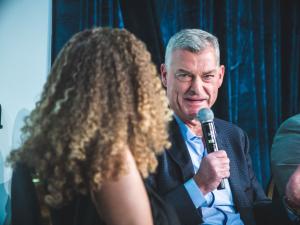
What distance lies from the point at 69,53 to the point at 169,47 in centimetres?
88

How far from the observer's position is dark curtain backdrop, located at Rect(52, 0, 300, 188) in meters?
2.57

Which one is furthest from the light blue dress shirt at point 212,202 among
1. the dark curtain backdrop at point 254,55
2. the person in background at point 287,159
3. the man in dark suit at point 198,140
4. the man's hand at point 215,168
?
the dark curtain backdrop at point 254,55

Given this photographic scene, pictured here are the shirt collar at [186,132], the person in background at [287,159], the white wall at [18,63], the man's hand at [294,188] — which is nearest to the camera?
the man's hand at [294,188]

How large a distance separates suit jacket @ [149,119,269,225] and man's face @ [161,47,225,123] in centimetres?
9

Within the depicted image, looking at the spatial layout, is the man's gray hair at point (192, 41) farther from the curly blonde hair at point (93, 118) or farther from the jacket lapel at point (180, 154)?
the curly blonde hair at point (93, 118)

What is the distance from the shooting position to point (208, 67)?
1.83 m

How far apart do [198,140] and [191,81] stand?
257 millimetres

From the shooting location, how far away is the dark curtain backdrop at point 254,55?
2570 mm

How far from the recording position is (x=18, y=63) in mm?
2127

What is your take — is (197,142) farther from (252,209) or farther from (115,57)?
(115,57)

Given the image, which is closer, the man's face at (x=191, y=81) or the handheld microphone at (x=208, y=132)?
the handheld microphone at (x=208, y=132)

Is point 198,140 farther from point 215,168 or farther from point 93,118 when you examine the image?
point 93,118

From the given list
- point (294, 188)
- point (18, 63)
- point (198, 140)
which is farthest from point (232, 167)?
point (18, 63)

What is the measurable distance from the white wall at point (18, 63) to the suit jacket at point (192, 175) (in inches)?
31.6
